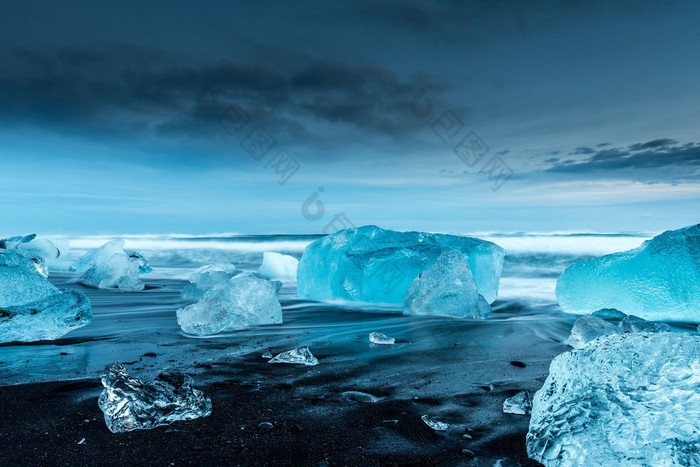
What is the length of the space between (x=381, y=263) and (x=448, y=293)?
126 cm

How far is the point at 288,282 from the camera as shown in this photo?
823cm

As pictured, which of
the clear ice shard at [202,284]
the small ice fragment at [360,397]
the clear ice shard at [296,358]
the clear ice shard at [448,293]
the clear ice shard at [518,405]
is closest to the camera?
the clear ice shard at [518,405]

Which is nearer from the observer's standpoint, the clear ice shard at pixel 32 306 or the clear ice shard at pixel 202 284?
the clear ice shard at pixel 32 306

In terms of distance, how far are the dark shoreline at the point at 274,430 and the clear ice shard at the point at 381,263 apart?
333cm

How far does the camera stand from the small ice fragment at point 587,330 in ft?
10.2

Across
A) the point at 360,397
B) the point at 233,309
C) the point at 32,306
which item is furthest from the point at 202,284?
the point at 360,397

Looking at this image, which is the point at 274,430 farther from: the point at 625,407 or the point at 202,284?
the point at 202,284

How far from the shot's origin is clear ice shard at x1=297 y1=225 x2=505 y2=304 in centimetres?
552

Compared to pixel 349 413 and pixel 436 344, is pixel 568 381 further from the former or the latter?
pixel 436 344

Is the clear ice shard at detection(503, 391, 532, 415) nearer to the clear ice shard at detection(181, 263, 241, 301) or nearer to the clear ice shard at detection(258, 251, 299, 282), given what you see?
the clear ice shard at detection(181, 263, 241, 301)

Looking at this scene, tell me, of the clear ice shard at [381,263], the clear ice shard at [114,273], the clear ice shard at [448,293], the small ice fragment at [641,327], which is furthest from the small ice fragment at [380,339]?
the clear ice shard at [114,273]

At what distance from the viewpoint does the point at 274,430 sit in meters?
1.64

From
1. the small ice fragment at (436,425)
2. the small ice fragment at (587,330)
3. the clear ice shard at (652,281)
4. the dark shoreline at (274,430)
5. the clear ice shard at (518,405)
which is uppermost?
the clear ice shard at (652,281)

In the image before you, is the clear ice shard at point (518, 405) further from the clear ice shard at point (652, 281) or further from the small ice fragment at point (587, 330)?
the clear ice shard at point (652, 281)
